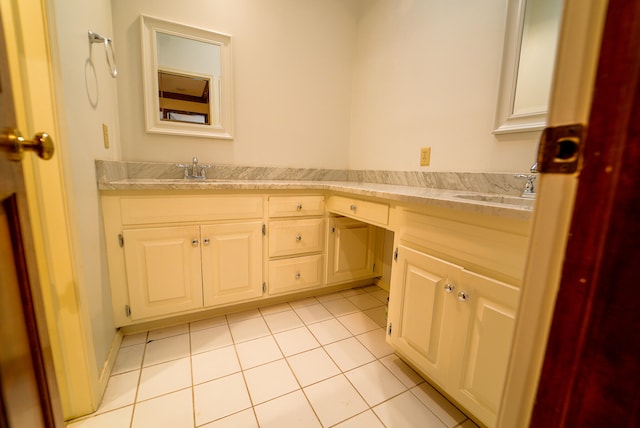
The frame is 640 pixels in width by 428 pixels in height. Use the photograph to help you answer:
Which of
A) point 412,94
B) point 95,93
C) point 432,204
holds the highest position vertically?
point 412,94

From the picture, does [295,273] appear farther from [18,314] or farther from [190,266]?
[18,314]

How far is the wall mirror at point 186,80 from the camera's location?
5.55 ft

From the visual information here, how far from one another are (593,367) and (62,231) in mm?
1296

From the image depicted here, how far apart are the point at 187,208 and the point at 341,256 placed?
107 cm

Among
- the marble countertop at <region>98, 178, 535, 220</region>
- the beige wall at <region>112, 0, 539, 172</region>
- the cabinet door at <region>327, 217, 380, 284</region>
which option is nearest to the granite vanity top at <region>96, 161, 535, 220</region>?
the marble countertop at <region>98, 178, 535, 220</region>

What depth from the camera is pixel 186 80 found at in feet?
5.92

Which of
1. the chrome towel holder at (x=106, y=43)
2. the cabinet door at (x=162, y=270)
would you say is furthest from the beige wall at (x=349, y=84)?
the cabinet door at (x=162, y=270)

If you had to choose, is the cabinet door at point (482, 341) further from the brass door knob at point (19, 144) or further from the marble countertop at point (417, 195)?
the brass door knob at point (19, 144)

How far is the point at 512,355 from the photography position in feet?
1.16

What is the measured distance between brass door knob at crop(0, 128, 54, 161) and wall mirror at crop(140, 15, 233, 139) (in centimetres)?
142

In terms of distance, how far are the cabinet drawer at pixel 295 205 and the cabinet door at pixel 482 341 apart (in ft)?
3.43

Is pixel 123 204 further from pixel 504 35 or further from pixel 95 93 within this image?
pixel 504 35

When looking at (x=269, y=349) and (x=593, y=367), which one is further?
(x=269, y=349)

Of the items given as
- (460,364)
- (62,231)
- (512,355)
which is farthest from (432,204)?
(62,231)
